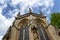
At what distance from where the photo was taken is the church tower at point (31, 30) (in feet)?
76.9

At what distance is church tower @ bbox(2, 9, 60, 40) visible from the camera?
23.4 metres

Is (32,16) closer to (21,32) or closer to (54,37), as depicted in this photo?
(21,32)

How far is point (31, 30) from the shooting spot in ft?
81.6

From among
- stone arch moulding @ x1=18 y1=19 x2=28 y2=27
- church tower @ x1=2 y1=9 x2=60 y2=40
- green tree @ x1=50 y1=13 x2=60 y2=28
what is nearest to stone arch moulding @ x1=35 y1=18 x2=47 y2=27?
church tower @ x1=2 y1=9 x2=60 y2=40

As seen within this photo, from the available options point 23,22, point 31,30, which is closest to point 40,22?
point 23,22

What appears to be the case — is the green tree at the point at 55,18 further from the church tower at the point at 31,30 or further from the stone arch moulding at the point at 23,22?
the stone arch moulding at the point at 23,22

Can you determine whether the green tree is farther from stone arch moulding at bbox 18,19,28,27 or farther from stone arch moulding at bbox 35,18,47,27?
stone arch moulding at bbox 18,19,28,27

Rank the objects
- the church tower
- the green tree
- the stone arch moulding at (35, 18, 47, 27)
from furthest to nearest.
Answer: the stone arch moulding at (35, 18, 47, 27)
the green tree
the church tower

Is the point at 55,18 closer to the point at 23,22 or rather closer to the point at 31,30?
the point at 23,22

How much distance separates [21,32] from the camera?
26.8 m

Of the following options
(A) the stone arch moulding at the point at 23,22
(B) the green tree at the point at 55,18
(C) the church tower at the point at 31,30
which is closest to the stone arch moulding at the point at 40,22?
(C) the church tower at the point at 31,30

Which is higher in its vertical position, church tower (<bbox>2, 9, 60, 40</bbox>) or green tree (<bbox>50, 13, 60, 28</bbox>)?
green tree (<bbox>50, 13, 60, 28</bbox>)

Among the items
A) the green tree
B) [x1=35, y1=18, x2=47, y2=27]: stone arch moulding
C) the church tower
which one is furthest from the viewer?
[x1=35, y1=18, x2=47, y2=27]: stone arch moulding

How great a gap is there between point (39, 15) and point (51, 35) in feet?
34.0
